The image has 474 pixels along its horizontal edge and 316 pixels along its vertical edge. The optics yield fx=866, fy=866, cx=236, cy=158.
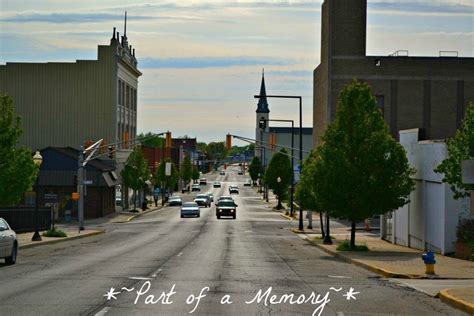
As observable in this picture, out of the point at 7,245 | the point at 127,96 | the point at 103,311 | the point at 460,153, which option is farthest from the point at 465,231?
the point at 127,96

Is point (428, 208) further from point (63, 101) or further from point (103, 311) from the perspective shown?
point (63, 101)

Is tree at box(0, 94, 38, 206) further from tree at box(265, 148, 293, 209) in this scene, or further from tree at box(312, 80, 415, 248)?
tree at box(265, 148, 293, 209)

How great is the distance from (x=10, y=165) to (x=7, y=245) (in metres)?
14.5

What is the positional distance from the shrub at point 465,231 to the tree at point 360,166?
3927mm

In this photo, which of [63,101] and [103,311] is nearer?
[103,311]

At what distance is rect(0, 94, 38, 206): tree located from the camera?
130ft

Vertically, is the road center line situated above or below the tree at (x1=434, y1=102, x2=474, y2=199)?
below

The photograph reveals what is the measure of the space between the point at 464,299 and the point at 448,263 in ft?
36.6

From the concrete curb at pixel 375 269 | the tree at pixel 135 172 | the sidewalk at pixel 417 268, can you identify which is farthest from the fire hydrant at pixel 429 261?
the tree at pixel 135 172

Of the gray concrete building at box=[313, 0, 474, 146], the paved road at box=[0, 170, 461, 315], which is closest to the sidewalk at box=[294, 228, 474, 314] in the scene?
the paved road at box=[0, 170, 461, 315]

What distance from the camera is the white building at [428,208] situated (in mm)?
32469

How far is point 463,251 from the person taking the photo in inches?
1204

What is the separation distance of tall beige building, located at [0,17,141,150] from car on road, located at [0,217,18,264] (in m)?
64.8

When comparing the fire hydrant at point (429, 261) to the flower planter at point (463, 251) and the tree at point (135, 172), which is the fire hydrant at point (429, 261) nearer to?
the flower planter at point (463, 251)
